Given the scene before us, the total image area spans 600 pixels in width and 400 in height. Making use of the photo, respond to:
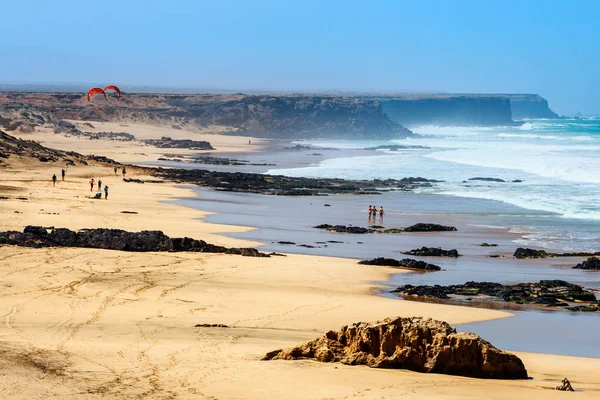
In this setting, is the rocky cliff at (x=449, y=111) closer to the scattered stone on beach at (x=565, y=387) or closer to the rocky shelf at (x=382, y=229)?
the rocky shelf at (x=382, y=229)

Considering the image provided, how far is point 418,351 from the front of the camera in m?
9.10

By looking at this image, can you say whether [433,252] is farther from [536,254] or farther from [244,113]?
[244,113]

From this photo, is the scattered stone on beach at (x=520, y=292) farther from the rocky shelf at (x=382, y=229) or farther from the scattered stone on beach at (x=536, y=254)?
the rocky shelf at (x=382, y=229)

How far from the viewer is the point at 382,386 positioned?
8391 mm

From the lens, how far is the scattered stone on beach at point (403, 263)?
61.6ft

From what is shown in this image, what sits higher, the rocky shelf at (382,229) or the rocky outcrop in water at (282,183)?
the rocky shelf at (382,229)

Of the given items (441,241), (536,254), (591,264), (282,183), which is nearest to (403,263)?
(536,254)

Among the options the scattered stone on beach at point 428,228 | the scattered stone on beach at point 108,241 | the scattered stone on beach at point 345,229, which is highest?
the scattered stone on beach at point 108,241

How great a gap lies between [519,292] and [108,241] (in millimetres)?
8317

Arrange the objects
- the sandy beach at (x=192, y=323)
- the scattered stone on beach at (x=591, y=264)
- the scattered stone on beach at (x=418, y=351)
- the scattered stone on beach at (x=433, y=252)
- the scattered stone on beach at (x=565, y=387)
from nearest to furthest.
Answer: the sandy beach at (x=192, y=323) → the scattered stone on beach at (x=565, y=387) → the scattered stone on beach at (x=418, y=351) → the scattered stone on beach at (x=591, y=264) → the scattered stone on beach at (x=433, y=252)

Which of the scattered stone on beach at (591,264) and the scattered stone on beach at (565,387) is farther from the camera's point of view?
the scattered stone on beach at (591,264)

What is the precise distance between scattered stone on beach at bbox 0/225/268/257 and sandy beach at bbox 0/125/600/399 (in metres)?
0.47

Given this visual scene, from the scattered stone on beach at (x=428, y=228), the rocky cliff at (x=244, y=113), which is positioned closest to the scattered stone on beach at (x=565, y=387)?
the scattered stone on beach at (x=428, y=228)

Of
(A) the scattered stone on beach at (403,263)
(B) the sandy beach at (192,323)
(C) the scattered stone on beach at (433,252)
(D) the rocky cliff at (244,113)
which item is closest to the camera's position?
(B) the sandy beach at (192,323)
